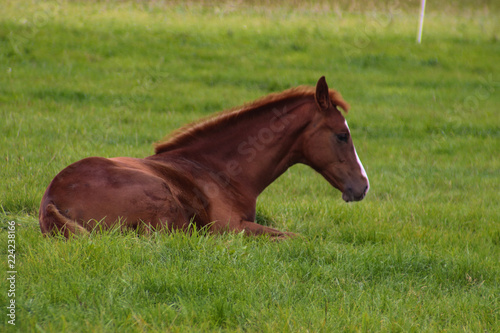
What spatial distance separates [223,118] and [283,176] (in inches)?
111

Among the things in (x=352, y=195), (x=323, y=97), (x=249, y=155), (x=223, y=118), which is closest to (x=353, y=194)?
(x=352, y=195)

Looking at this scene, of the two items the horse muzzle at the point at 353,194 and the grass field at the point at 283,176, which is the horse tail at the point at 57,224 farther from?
the horse muzzle at the point at 353,194

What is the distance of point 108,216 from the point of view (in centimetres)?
450

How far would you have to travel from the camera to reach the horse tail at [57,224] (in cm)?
428

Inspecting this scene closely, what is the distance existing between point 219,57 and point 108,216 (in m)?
11.6

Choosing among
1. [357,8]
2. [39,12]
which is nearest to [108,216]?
[39,12]

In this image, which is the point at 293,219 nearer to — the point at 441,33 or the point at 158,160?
the point at 158,160

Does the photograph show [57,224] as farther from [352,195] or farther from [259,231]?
[352,195]

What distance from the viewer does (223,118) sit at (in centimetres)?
577

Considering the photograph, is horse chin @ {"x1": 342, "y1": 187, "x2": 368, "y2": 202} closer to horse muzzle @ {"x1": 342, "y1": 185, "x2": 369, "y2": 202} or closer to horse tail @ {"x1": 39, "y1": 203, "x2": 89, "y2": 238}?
horse muzzle @ {"x1": 342, "y1": 185, "x2": 369, "y2": 202}

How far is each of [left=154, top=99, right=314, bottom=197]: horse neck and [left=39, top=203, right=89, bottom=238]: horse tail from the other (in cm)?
157

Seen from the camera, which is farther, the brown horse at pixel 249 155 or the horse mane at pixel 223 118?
the horse mane at pixel 223 118

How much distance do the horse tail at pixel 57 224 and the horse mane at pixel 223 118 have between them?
1.65 meters

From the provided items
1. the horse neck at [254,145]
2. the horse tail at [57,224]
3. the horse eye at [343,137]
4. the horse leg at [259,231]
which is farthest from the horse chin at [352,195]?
the horse tail at [57,224]
